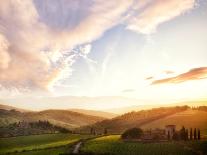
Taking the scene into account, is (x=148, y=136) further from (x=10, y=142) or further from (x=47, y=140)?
(x=10, y=142)

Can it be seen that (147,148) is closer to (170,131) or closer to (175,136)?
(175,136)

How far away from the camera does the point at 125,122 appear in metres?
128

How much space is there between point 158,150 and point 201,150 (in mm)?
6745

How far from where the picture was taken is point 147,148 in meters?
55.7

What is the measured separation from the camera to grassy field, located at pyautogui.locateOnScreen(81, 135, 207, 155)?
2085 inches

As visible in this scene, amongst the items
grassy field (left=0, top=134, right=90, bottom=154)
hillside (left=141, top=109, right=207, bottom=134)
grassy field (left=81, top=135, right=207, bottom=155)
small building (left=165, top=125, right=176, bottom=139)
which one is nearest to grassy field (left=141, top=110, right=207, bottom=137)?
hillside (left=141, top=109, right=207, bottom=134)

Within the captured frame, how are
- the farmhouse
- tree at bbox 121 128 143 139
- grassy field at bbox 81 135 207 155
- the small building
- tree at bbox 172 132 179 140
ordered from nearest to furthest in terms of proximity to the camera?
grassy field at bbox 81 135 207 155 → tree at bbox 172 132 179 140 → the farmhouse → the small building → tree at bbox 121 128 143 139

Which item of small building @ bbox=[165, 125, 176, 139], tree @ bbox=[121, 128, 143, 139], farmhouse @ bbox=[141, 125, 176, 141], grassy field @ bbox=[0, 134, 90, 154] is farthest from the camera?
grassy field @ bbox=[0, 134, 90, 154]

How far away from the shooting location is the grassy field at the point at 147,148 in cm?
5297

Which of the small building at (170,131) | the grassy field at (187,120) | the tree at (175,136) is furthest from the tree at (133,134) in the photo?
the grassy field at (187,120)

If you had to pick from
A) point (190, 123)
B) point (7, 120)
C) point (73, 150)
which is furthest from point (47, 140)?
point (7, 120)

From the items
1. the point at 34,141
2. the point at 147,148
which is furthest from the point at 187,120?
the point at 34,141

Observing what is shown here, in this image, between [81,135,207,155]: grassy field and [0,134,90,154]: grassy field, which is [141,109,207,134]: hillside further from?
[0,134,90,154]: grassy field

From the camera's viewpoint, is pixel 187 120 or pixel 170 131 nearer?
pixel 170 131
